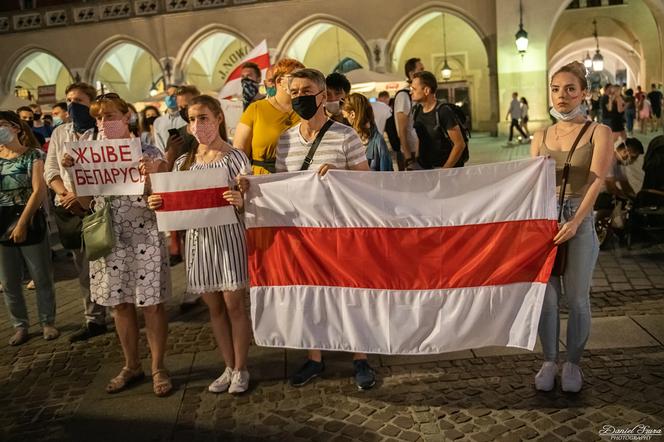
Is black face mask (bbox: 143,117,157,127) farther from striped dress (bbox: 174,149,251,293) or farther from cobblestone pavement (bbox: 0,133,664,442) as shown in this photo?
striped dress (bbox: 174,149,251,293)

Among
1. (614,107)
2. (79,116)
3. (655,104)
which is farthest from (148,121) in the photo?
(655,104)

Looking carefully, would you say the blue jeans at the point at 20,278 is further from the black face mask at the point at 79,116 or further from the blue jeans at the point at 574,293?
the blue jeans at the point at 574,293

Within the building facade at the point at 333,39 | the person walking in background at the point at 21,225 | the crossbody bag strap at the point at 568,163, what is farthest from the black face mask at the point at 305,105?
the building facade at the point at 333,39

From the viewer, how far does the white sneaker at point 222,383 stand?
385 cm

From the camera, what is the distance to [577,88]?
331 centimetres

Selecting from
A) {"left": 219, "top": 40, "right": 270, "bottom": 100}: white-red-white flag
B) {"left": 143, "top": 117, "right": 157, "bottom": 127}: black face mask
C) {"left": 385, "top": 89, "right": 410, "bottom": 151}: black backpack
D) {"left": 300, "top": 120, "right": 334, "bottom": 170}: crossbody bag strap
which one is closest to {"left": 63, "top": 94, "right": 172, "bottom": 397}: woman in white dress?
{"left": 300, "top": 120, "right": 334, "bottom": 170}: crossbody bag strap

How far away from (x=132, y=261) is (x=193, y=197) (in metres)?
0.74

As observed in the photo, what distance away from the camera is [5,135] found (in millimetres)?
4742

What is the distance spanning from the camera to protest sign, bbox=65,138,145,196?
12.0 feet

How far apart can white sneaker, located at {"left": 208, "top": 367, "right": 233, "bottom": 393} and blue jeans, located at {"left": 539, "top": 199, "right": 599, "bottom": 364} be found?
2.02m

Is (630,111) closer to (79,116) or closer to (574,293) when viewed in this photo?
(574,293)

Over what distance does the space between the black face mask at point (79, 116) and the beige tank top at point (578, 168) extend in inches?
130

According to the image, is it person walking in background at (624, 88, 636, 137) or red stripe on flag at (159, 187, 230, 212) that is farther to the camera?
person walking in background at (624, 88, 636, 137)

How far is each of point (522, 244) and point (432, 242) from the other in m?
0.52
